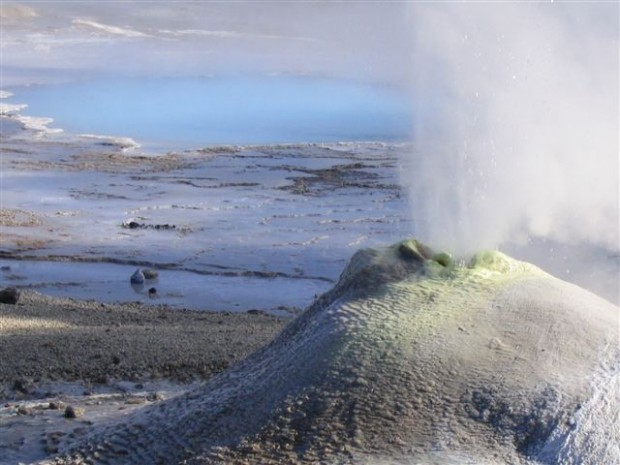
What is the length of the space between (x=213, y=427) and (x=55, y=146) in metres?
10.7

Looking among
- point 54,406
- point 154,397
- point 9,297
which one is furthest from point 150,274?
point 54,406

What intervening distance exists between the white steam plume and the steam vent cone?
251 mm

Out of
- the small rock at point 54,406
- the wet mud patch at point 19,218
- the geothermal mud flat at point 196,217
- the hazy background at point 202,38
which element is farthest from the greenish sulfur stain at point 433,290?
the hazy background at point 202,38

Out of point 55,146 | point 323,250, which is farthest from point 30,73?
point 323,250

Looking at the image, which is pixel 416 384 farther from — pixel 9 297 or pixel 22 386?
pixel 9 297

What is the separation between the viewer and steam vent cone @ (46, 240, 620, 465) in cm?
286

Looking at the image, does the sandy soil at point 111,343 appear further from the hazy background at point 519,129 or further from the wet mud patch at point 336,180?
the wet mud patch at point 336,180

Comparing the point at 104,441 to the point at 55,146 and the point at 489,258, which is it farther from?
the point at 55,146

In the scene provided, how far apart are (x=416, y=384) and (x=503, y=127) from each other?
1.24 metres

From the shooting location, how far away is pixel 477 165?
3.72 m

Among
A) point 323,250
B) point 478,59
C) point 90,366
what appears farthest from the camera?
point 323,250

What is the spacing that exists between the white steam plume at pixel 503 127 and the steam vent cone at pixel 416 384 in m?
0.25

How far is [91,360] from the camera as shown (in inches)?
186

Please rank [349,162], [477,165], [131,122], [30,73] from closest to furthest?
[477,165] → [349,162] → [131,122] → [30,73]
